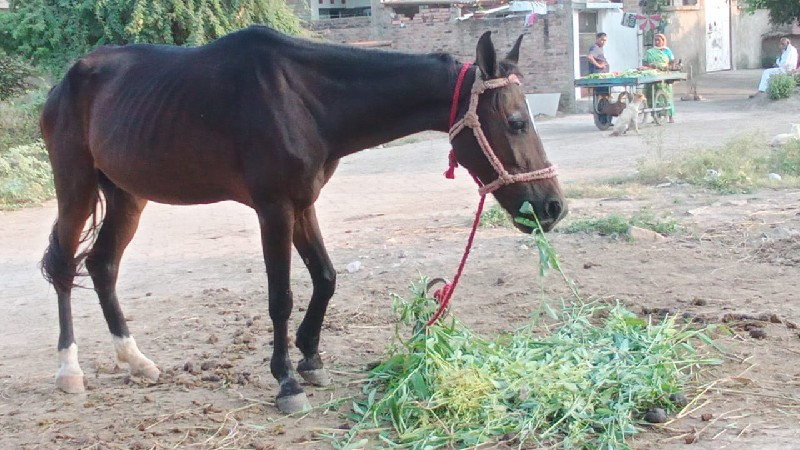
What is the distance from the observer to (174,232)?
10.3m

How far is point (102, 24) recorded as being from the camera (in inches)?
656

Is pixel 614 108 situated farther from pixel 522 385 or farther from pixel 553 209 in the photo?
pixel 522 385

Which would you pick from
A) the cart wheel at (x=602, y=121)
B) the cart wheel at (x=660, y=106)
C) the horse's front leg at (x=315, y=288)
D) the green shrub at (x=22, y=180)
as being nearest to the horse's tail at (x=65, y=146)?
the horse's front leg at (x=315, y=288)

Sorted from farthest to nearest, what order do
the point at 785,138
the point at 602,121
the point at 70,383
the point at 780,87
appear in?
the point at 780,87, the point at 602,121, the point at 785,138, the point at 70,383

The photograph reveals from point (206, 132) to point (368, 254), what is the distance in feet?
12.1

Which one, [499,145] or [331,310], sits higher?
[499,145]

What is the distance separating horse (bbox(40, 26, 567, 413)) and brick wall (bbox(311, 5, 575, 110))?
62.4ft

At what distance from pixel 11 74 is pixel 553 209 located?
54.0 feet

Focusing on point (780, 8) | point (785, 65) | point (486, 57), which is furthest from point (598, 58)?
point (486, 57)

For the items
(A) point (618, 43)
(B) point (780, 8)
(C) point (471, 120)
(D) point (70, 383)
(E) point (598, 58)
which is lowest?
(D) point (70, 383)

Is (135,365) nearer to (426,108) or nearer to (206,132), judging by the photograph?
(206,132)

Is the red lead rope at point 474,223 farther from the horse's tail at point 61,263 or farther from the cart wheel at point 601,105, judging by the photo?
the cart wheel at point 601,105

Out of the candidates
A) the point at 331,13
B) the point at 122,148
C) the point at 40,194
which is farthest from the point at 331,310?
the point at 331,13

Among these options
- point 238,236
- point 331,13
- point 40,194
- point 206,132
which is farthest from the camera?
point 331,13
